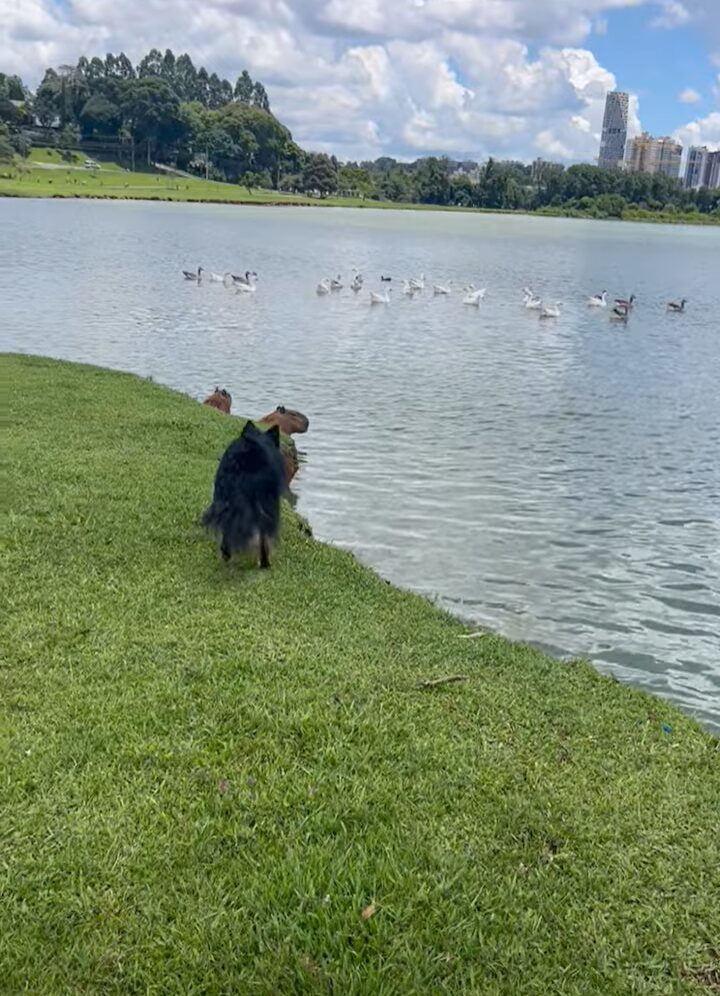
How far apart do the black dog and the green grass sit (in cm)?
28

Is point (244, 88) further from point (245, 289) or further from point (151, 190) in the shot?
point (245, 289)

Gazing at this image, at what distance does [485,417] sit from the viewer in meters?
14.2

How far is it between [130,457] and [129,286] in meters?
20.1

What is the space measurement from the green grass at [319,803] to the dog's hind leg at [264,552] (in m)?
0.24

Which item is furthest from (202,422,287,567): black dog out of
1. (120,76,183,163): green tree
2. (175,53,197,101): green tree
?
(175,53,197,101): green tree

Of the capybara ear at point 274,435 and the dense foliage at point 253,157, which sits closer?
the capybara ear at point 274,435

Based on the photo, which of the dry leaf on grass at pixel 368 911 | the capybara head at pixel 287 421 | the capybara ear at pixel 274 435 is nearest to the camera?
the dry leaf on grass at pixel 368 911

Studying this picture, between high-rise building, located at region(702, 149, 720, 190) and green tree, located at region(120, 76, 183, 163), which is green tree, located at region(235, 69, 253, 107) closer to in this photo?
green tree, located at region(120, 76, 183, 163)

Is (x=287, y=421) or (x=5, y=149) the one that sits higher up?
(x=5, y=149)

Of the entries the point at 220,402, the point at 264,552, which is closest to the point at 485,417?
the point at 220,402

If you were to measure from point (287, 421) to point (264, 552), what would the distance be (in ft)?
19.6

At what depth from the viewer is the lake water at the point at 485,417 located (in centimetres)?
771

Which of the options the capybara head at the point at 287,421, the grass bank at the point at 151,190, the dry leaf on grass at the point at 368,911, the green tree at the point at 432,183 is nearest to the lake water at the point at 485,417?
the capybara head at the point at 287,421

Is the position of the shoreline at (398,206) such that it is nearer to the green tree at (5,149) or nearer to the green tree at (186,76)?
the green tree at (5,149)
